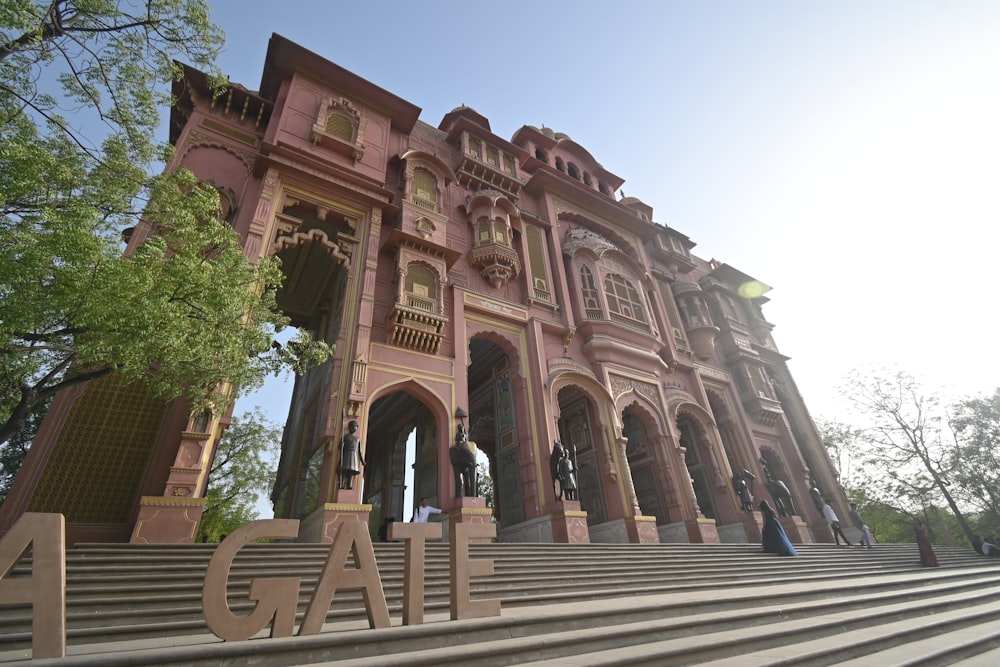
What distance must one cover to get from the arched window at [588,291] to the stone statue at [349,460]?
33.3 ft

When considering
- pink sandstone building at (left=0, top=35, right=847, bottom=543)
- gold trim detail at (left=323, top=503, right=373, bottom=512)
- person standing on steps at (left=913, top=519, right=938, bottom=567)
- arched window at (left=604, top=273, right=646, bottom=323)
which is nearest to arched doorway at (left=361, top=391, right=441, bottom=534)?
pink sandstone building at (left=0, top=35, right=847, bottom=543)

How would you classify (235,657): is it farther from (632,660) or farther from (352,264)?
(352,264)

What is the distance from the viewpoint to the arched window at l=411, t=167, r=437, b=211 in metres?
14.8

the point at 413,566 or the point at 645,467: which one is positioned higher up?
the point at 645,467

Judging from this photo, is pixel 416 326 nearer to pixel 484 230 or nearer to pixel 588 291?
pixel 484 230

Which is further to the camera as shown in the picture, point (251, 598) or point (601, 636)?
point (601, 636)

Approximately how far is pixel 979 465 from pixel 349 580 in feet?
121

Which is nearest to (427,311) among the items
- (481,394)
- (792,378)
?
(481,394)

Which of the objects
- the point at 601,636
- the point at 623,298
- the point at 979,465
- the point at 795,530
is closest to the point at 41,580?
the point at 601,636

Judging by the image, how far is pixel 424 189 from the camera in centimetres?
1531

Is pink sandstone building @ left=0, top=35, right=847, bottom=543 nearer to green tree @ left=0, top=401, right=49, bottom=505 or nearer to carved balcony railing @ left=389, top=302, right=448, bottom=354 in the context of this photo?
carved balcony railing @ left=389, top=302, right=448, bottom=354

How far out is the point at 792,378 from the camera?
920 inches

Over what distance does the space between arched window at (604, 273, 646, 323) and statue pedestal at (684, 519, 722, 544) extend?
24.3ft

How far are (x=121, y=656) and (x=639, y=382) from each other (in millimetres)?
15087
